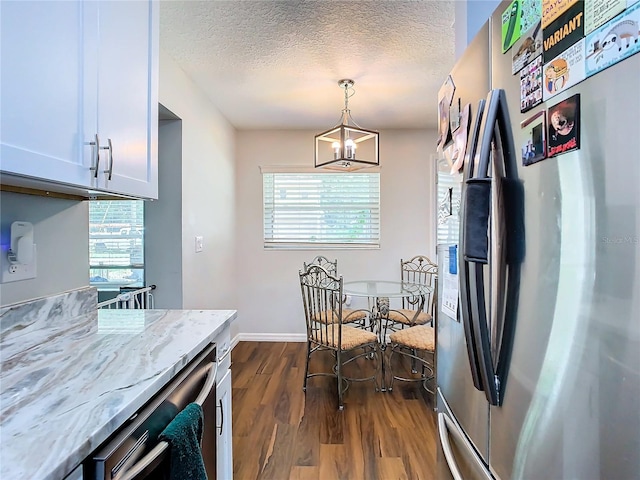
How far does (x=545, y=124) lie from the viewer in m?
0.60

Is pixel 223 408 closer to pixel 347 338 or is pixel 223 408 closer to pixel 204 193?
pixel 347 338

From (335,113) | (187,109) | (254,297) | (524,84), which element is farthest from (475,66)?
(254,297)

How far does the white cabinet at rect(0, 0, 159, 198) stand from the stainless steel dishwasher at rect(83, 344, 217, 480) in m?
0.64

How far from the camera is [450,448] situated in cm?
101

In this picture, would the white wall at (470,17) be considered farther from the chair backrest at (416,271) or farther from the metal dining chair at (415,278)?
the chair backrest at (416,271)

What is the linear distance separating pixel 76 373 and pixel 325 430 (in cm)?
170

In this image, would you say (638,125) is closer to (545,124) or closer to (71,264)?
(545,124)

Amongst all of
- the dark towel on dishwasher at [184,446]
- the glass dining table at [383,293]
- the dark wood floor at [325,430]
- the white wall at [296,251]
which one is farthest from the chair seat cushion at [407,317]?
the dark towel on dishwasher at [184,446]

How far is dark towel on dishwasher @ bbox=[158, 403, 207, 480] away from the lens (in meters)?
0.76

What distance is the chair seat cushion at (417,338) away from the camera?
2521 millimetres

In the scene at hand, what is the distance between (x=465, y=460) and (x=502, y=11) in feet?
3.61

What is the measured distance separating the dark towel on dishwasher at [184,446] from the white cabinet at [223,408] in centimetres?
45

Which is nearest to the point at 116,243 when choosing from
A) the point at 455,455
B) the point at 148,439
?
the point at 148,439

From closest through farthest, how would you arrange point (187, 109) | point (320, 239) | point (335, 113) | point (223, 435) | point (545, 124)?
1. point (545, 124)
2. point (223, 435)
3. point (187, 109)
4. point (335, 113)
5. point (320, 239)
